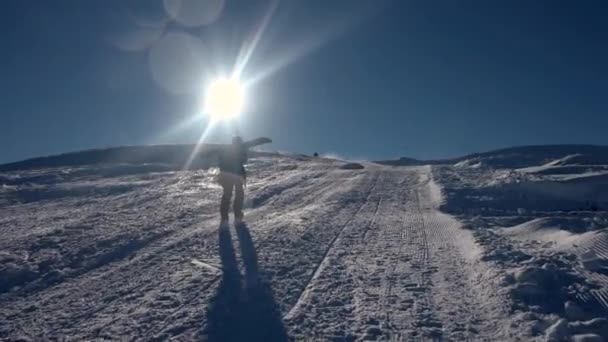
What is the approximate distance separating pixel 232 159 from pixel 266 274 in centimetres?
479

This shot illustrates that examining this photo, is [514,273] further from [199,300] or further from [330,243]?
[199,300]

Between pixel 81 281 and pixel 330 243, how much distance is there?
3.73 metres

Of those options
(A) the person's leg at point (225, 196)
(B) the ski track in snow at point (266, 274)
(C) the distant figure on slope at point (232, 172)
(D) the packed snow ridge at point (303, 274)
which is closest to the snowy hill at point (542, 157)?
(D) the packed snow ridge at point (303, 274)

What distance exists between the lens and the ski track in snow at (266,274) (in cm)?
434

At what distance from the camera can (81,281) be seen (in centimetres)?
577

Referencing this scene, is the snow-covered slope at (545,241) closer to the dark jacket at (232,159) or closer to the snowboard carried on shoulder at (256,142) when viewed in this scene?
the snowboard carried on shoulder at (256,142)

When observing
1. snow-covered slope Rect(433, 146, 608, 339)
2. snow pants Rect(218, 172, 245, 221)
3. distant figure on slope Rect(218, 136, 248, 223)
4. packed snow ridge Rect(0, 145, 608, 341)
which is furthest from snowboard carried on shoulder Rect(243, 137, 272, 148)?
snow-covered slope Rect(433, 146, 608, 339)

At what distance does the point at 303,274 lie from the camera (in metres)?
5.92

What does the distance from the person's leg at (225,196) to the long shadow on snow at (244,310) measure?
375 centimetres

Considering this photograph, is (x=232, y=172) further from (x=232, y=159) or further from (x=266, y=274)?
(x=266, y=274)

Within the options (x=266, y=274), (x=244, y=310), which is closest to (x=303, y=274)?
(x=266, y=274)

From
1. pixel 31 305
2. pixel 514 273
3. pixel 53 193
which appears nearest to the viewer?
pixel 31 305

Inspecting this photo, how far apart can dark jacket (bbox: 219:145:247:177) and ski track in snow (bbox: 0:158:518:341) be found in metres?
1.18

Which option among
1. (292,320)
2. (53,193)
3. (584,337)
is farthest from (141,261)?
(53,193)
